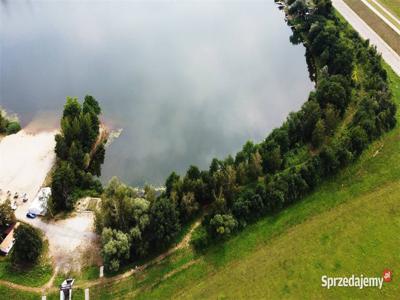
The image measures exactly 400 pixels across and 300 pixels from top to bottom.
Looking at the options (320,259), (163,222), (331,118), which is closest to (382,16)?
(331,118)

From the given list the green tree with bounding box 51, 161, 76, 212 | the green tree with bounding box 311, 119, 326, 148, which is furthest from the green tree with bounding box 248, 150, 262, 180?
the green tree with bounding box 51, 161, 76, 212

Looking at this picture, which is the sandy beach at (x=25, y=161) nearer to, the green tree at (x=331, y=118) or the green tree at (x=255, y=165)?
the green tree at (x=255, y=165)

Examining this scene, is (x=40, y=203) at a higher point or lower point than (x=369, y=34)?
lower

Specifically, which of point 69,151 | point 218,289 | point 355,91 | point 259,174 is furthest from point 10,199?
point 355,91

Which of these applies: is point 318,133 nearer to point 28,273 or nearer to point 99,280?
point 99,280

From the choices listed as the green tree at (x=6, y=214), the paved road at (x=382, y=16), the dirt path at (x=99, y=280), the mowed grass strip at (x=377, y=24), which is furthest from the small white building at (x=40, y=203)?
the paved road at (x=382, y=16)

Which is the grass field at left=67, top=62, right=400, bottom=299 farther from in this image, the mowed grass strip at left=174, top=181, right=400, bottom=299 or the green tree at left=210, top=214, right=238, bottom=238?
the green tree at left=210, top=214, right=238, bottom=238
